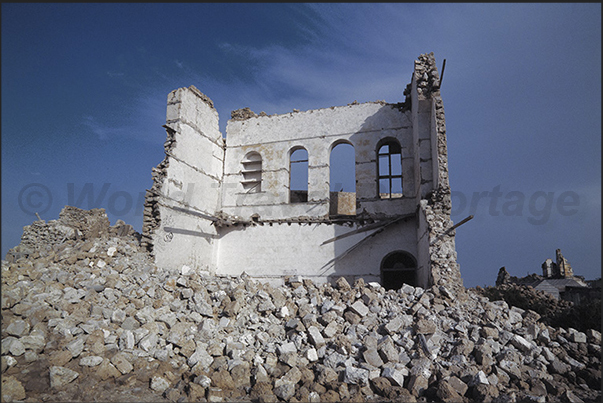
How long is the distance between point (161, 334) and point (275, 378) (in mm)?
2555

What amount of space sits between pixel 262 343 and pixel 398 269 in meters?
6.47

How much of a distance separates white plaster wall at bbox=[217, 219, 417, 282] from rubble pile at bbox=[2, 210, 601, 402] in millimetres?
3387


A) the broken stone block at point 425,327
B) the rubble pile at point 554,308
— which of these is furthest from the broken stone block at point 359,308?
the rubble pile at point 554,308

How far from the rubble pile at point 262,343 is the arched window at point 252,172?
243 inches

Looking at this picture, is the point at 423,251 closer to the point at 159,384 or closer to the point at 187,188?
the point at 159,384

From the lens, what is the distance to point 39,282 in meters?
8.18

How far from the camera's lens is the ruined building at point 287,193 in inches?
475

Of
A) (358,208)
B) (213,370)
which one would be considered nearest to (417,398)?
(213,370)

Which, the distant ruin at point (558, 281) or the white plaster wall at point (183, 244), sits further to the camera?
the distant ruin at point (558, 281)

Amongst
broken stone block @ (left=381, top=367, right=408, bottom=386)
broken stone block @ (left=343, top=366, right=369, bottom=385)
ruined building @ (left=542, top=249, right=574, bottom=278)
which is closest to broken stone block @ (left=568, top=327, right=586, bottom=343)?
broken stone block @ (left=381, top=367, right=408, bottom=386)

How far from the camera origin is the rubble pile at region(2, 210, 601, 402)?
20.2 ft

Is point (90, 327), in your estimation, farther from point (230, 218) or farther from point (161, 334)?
point (230, 218)

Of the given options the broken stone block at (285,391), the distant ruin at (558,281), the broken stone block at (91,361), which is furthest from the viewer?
the distant ruin at (558,281)

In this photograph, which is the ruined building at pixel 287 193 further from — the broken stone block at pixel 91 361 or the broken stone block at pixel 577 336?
the broken stone block at pixel 91 361
